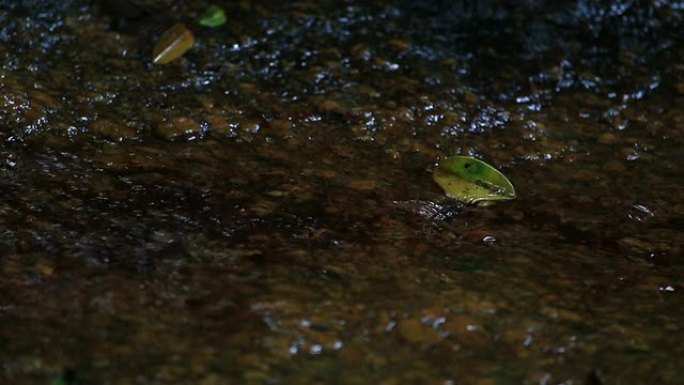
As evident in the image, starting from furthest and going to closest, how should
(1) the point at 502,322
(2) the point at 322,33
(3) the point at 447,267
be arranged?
(2) the point at 322,33 < (3) the point at 447,267 < (1) the point at 502,322

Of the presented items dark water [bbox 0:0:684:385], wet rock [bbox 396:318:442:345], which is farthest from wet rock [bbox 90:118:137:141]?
wet rock [bbox 396:318:442:345]

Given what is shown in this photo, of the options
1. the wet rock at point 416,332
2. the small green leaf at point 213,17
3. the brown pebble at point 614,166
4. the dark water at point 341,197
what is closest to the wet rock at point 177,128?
the dark water at point 341,197

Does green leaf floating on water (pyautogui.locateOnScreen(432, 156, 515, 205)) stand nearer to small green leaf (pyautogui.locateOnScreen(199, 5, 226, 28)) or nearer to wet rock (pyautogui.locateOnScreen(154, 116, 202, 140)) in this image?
wet rock (pyautogui.locateOnScreen(154, 116, 202, 140))

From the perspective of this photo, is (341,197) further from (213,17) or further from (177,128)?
(213,17)

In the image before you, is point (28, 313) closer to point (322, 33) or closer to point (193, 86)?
point (193, 86)

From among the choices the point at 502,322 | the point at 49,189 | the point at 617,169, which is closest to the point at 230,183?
the point at 49,189

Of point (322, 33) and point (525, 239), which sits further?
point (322, 33)

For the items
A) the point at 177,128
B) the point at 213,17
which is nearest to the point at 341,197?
the point at 177,128
